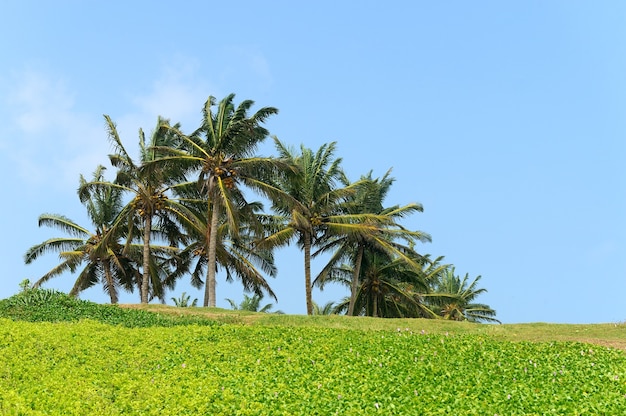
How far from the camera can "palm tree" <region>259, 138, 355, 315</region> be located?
33.7 meters

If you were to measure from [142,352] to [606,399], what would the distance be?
34.1 ft

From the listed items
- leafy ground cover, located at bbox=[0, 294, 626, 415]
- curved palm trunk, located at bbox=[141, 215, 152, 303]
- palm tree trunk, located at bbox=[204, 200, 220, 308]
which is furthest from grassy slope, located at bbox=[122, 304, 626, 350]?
curved palm trunk, located at bbox=[141, 215, 152, 303]

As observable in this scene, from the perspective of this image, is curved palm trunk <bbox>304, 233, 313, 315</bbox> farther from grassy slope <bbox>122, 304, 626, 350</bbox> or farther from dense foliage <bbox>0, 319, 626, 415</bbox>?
dense foliage <bbox>0, 319, 626, 415</bbox>

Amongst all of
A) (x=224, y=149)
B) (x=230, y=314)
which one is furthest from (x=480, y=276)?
(x=230, y=314)

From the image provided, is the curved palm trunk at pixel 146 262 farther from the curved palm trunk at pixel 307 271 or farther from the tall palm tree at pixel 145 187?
the curved palm trunk at pixel 307 271

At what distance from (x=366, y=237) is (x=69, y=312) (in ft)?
56.2

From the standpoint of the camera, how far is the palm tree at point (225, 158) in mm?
31047

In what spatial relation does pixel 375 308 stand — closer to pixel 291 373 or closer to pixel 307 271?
pixel 307 271

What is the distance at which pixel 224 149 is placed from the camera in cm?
3183

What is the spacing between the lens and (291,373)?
13.2 metres

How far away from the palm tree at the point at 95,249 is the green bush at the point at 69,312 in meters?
11.2

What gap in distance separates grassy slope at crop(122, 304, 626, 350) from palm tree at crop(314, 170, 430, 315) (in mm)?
12159

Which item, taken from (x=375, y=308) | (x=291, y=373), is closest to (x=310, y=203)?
(x=375, y=308)

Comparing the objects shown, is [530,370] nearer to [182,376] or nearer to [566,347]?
[566,347]
